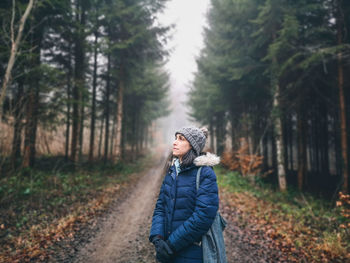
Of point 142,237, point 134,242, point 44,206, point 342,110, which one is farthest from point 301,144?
point 44,206

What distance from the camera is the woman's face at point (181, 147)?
2311mm

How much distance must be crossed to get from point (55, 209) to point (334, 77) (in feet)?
46.7

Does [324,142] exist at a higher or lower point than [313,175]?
higher

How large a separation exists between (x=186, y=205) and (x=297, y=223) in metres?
6.54

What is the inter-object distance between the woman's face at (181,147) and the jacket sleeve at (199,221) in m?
0.47

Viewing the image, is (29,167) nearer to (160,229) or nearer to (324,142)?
(160,229)

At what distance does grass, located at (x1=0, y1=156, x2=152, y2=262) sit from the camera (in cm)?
503

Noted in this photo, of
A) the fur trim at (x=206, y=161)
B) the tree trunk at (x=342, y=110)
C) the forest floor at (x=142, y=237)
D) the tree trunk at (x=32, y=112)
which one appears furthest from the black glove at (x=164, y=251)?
the tree trunk at (x=342, y=110)

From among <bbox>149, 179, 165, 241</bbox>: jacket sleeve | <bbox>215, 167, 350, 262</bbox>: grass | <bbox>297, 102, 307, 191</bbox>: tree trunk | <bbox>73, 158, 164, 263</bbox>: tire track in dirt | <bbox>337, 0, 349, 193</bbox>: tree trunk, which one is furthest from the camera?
<bbox>297, 102, 307, 191</bbox>: tree trunk

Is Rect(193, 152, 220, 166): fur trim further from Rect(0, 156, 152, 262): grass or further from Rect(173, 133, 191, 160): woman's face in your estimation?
Rect(0, 156, 152, 262): grass

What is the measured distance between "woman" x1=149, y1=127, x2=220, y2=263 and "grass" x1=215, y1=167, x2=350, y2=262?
458cm

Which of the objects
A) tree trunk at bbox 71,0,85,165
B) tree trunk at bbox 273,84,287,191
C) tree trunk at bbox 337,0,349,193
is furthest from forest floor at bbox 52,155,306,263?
tree trunk at bbox 71,0,85,165

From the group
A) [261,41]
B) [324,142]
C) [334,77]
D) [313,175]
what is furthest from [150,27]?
[313,175]

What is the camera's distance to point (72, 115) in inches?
455
